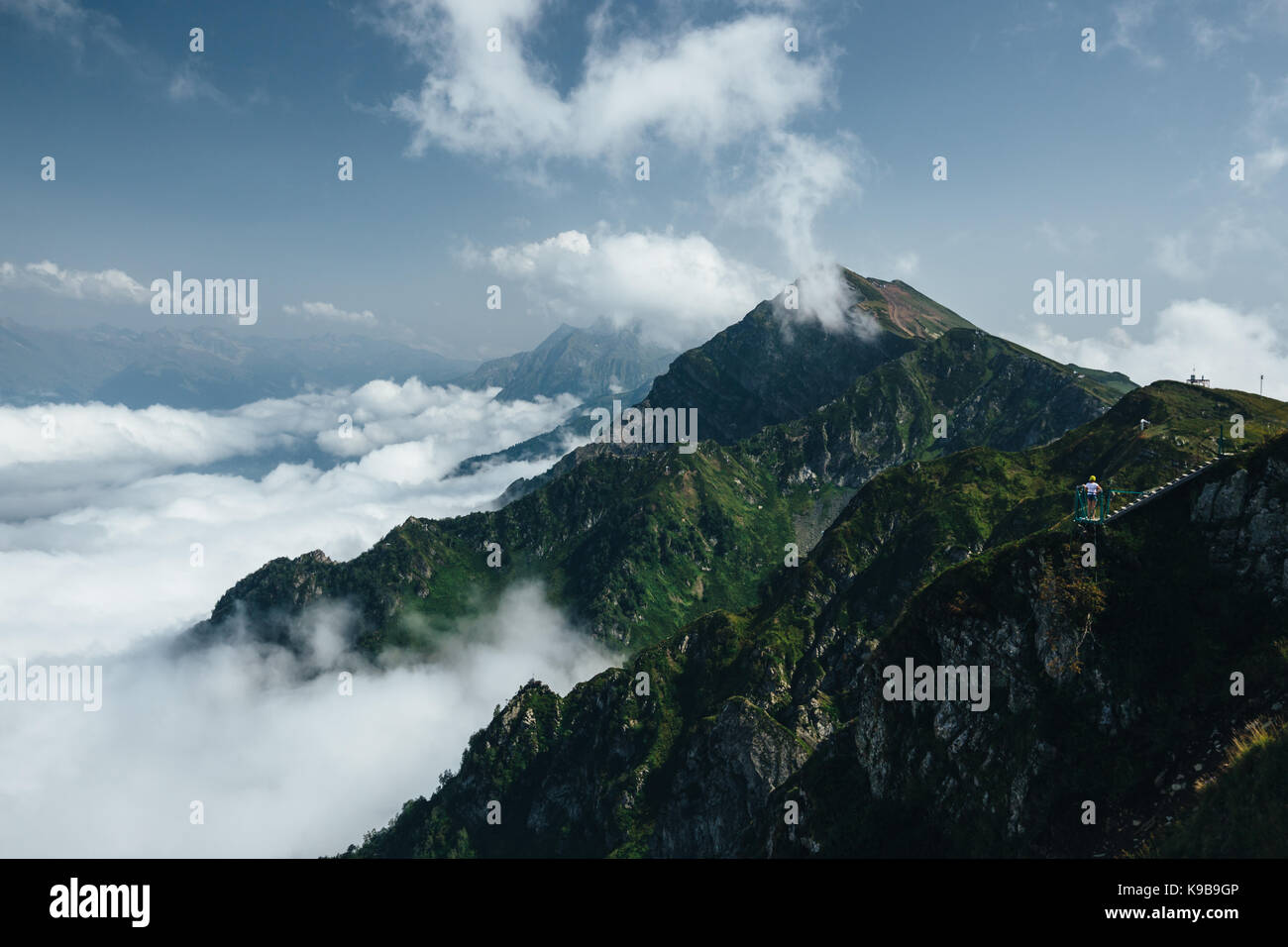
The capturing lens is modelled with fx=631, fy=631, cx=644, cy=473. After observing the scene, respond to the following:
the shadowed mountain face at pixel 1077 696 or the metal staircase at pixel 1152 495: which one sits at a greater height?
the metal staircase at pixel 1152 495

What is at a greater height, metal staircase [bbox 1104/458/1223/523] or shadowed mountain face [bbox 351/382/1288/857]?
metal staircase [bbox 1104/458/1223/523]

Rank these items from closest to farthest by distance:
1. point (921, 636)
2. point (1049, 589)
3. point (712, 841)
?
point (1049, 589) → point (921, 636) → point (712, 841)

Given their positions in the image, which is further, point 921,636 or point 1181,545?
point 921,636

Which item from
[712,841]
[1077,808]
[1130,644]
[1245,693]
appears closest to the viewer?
[1245,693]

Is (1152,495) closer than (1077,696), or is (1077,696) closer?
(1077,696)

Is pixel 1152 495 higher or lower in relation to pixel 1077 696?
higher

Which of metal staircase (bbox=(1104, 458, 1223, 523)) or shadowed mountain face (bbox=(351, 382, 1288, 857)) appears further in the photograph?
metal staircase (bbox=(1104, 458, 1223, 523))

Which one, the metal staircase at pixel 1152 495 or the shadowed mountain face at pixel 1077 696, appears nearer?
the shadowed mountain face at pixel 1077 696
